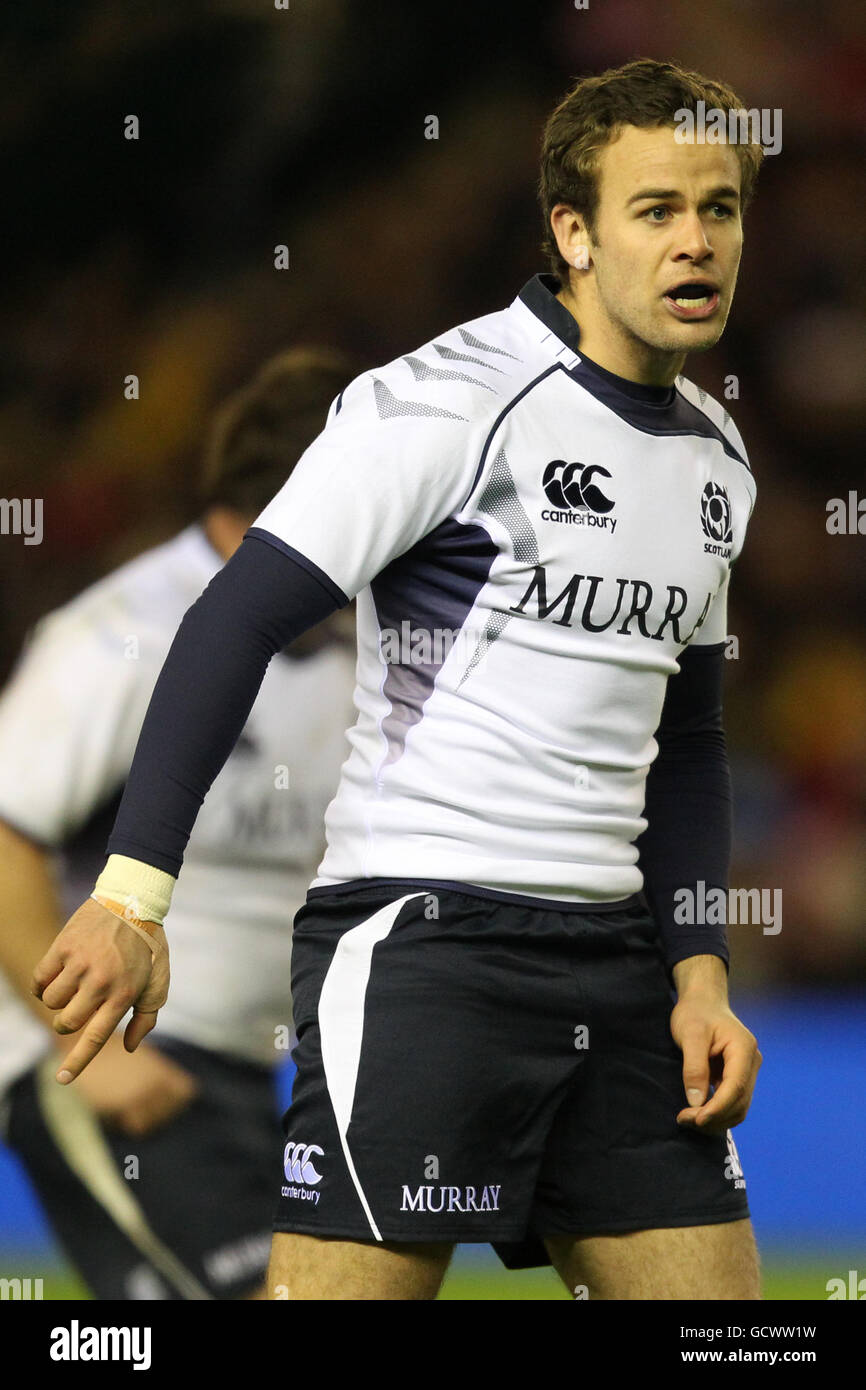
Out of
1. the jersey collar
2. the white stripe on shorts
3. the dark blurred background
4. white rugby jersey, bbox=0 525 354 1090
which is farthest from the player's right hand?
the dark blurred background

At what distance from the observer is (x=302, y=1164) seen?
1326 millimetres

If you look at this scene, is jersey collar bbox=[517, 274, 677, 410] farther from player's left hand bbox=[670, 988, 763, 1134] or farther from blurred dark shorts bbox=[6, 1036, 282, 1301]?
blurred dark shorts bbox=[6, 1036, 282, 1301]

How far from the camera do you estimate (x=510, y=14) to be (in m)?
3.28

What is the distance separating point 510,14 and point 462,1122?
8.56ft

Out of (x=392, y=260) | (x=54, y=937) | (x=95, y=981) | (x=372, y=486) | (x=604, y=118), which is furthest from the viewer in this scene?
(x=392, y=260)

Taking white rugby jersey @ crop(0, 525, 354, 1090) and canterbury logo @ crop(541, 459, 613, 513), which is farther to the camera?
white rugby jersey @ crop(0, 525, 354, 1090)

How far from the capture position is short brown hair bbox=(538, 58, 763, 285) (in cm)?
151

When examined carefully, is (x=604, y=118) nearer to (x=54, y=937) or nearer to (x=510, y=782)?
(x=510, y=782)

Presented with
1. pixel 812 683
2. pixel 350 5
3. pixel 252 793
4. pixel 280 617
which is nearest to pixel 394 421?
pixel 280 617

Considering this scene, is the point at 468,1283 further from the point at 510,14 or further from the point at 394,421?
the point at 510,14

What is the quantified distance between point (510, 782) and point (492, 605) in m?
0.15

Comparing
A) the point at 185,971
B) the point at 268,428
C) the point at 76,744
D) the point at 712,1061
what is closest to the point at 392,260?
the point at 268,428

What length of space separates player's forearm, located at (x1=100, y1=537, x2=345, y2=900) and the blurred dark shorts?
3.95ft

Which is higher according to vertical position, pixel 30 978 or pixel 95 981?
pixel 30 978
